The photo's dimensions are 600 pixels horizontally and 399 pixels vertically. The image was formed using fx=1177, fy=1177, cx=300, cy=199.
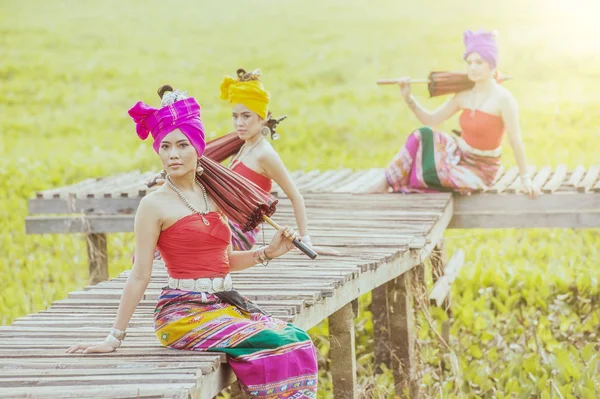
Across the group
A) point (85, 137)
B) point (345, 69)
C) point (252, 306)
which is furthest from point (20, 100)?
point (252, 306)

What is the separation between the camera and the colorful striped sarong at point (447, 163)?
341 inches

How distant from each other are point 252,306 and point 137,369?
0.68m

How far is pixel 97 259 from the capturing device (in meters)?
9.73

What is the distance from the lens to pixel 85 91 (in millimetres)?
20672

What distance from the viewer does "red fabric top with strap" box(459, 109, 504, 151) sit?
8.41 metres

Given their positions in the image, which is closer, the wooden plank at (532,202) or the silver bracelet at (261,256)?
the silver bracelet at (261,256)

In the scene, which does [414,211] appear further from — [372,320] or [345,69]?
[345,69]

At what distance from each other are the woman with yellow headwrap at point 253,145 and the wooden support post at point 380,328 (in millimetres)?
2122

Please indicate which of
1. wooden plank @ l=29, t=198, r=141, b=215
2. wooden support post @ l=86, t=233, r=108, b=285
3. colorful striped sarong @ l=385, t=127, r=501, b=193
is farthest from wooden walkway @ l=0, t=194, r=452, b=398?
wooden support post @ l=86, t=233, r=108, b=285

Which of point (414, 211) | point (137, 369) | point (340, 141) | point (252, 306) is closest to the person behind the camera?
point (137, 369)

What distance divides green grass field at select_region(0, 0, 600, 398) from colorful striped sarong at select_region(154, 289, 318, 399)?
2488 millimetres

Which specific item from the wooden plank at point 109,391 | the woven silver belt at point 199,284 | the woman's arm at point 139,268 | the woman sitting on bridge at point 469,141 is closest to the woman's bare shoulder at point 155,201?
the woman's arm at point 139,268

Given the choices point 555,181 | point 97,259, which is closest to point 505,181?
point 555,181

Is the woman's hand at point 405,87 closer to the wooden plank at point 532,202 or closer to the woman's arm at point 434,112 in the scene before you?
the woman's arm at point 434,112
